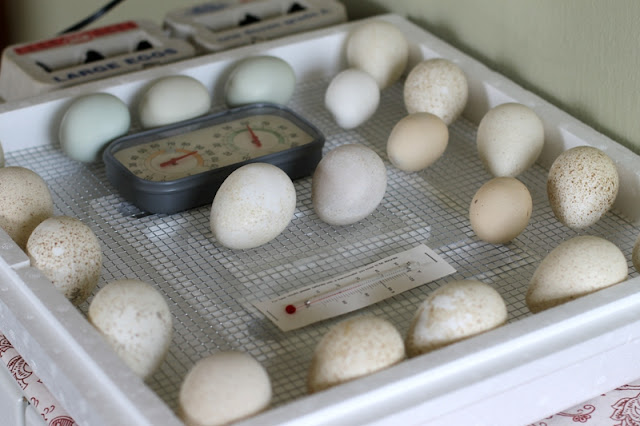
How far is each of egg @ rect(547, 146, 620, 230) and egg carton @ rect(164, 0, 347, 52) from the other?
0.56 metres

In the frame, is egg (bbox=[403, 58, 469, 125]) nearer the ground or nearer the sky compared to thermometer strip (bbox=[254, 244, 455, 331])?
nearer the sky

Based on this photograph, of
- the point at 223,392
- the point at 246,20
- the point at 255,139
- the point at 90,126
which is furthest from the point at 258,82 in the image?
the point at 223,392

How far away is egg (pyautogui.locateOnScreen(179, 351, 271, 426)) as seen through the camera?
65 centimetres

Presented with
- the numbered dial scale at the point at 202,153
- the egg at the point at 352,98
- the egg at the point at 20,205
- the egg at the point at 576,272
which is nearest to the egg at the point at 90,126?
the numbered dial scale at the point at 202,153

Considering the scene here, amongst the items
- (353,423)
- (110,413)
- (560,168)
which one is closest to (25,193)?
(110,413)

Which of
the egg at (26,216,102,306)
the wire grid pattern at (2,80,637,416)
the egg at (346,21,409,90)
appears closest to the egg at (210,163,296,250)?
the wire grid pattern at (2,80,637,416)

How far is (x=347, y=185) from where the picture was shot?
0.92 m

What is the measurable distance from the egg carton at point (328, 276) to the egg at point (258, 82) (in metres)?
0.05

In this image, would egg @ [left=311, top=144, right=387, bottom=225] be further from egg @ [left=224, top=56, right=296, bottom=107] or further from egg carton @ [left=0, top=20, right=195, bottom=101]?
egg carton @ [left=0, top=20, right=195, bottom=101]

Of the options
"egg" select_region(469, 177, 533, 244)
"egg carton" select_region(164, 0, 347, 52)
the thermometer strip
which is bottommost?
the thermometer strip

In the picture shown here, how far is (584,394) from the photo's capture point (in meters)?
0.76

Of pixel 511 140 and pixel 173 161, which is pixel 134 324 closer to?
pixel 173 161

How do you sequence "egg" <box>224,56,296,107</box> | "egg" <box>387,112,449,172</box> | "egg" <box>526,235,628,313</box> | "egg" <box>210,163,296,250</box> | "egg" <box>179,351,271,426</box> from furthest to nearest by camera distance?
"egg" <box>224,56,296,107</box>
"egg" <box>387,112,449,172</box>
"egg" <box>210,163,296,250</box>
"egg" <box>526,235,628,313</box>
"egg" <box>179,351,271,426</box>

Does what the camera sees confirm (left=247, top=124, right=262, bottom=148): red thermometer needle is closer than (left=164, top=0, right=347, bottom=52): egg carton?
Yes
